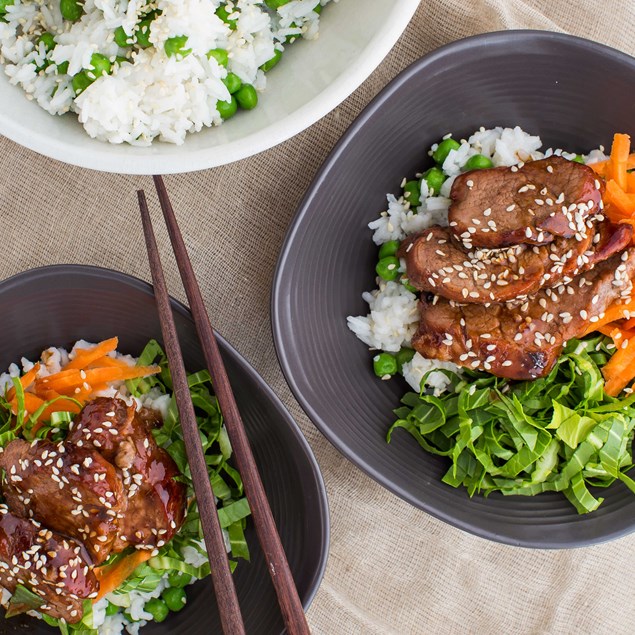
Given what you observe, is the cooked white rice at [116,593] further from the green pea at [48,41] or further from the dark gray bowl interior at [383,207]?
the green pea at [48,41]

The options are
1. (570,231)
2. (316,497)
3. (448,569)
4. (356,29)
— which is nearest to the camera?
(356,29)

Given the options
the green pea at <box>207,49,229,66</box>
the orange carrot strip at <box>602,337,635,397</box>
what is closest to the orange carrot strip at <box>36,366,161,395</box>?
the green pea at <box>207,49,229,66</box>

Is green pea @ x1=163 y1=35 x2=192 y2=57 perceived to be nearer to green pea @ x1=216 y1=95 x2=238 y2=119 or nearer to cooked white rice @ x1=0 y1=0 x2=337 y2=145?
cooked white rice @ x1=0 y1=0 x2=337 y2=145

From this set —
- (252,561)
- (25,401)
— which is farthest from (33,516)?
(252,561)

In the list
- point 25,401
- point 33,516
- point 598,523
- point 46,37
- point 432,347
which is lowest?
point 33,516

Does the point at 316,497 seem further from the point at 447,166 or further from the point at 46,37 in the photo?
the point at 46,37

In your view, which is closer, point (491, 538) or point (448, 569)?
point (491, 538)

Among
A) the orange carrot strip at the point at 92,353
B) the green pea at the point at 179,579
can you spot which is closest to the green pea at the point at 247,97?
the orange carrot strip at the point at 92,353
